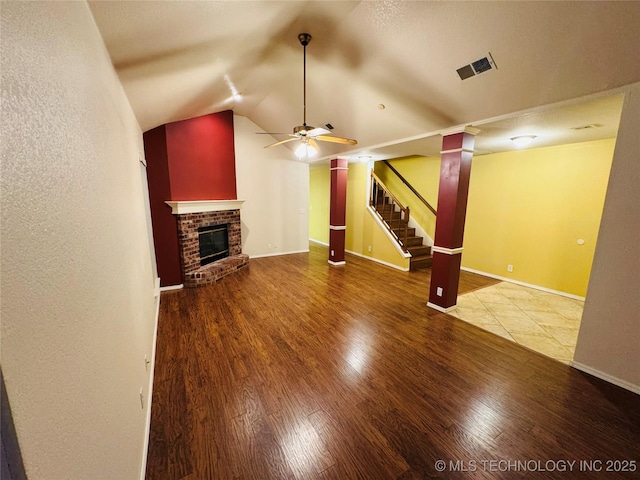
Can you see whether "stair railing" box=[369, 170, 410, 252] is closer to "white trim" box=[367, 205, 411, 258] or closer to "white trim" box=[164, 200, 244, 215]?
"white trim" box=[367, 205, 411, 258]

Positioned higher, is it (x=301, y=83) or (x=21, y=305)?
(x=301, y=83)

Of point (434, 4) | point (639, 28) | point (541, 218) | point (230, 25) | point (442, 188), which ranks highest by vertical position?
point (434, 4)

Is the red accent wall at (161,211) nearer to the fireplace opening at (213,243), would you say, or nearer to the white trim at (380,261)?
the fireplace opening at (213,243)

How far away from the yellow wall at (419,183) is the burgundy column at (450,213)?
2.54 meters

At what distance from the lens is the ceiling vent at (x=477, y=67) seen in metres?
2.26

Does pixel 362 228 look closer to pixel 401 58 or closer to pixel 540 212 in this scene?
pixel 540 212

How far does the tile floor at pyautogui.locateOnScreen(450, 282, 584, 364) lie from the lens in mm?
2832

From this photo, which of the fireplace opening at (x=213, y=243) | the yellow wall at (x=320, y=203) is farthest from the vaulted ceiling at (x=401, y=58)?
the yellow wall at (x=320, y=203)

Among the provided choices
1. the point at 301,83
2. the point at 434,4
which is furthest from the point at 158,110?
the point at 434,4

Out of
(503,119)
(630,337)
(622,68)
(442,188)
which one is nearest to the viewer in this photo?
(622,68)

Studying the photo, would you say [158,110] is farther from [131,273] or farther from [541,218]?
[541,218]

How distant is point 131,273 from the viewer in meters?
1.73

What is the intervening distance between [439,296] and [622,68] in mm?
2753

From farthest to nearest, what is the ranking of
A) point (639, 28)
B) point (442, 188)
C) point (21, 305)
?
point (442, 188) < point (639, 28) < point (21, 305)
